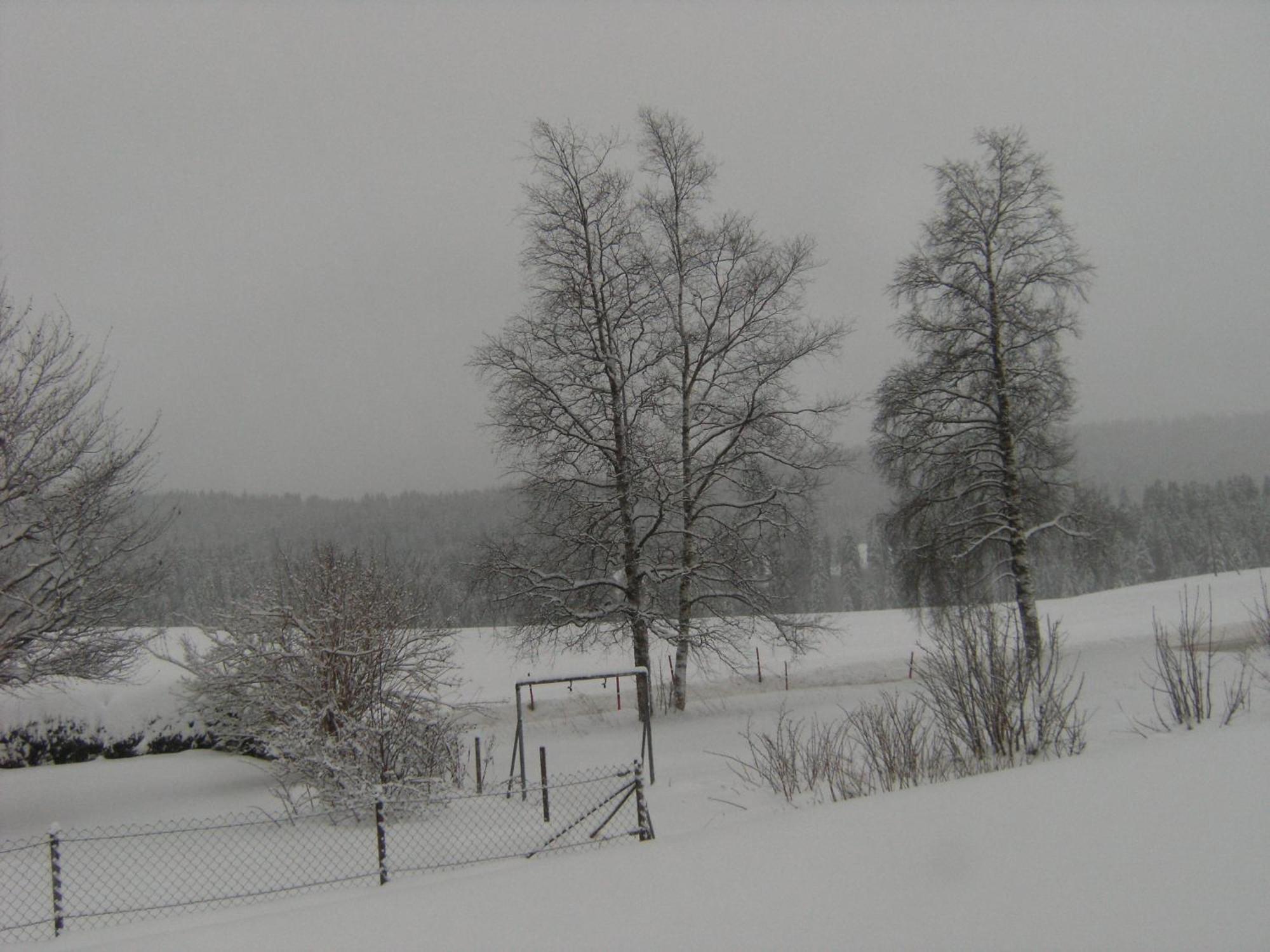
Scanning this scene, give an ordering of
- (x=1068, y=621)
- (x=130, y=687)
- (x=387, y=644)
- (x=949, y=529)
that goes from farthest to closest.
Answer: (x=1068, y=621)
(x=949, y=529)
(x=130, y=687)
(x=387, y=644)

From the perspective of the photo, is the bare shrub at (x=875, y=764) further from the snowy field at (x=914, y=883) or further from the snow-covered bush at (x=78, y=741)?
the snow-covered bush at (x=78, y=741)

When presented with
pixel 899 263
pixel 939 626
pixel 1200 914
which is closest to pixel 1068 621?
pixel 899 263

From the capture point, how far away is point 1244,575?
38562 mm

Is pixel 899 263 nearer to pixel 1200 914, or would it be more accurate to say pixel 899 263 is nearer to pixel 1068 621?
pixel 1200 914

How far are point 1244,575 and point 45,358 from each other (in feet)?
156

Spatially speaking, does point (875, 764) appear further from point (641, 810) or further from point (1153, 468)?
point (1153, 468)

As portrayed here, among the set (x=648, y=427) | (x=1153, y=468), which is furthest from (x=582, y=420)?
(x=1153, y=468)

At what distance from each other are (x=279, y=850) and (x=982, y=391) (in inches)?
654

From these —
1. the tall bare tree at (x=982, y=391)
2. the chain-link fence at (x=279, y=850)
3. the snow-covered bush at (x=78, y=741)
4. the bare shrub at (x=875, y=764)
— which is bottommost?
the chain-link fence at (x=279, y=850)

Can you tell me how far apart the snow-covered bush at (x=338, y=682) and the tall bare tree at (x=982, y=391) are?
464 inches

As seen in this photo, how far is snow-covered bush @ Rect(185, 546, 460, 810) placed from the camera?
1072cm

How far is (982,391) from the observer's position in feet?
60.1

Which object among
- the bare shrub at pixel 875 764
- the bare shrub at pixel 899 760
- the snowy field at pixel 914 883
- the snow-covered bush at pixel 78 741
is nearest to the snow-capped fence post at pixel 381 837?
the snowy field at pixel 914 883

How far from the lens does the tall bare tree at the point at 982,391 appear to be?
17.7 m
